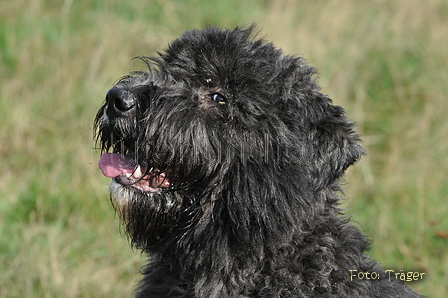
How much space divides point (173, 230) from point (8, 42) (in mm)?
5261

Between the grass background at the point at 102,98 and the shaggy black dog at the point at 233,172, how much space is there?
5.01 ft

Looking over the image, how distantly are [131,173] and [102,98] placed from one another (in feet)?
12.3

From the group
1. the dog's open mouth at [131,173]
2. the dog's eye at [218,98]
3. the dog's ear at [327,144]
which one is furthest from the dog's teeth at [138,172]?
the dog's ear at [327,144]

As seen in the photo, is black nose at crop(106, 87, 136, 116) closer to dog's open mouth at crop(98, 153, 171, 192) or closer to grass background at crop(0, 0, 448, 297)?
dog's open mouth at crop(98, 153, 171, 192)

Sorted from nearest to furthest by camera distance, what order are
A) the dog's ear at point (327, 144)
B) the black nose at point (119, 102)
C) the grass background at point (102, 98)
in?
1. the black nose at point (119, 102)
2. the dog's ear at point (327, 144)
3. the grass background at point (102, 98)

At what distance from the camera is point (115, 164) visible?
2984mm

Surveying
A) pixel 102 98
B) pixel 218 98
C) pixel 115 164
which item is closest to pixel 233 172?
pixel 218 98

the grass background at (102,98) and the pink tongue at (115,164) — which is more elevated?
the grass background at (102,98)

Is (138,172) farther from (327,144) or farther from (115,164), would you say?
(327,144)

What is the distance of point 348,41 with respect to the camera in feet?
26.1

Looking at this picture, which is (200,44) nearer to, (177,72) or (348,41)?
(177,72)

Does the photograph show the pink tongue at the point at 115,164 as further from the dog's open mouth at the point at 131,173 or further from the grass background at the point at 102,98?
the grass background at the point at 102,98

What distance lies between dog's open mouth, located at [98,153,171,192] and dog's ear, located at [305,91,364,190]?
850mm

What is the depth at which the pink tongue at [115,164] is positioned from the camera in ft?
9.70
